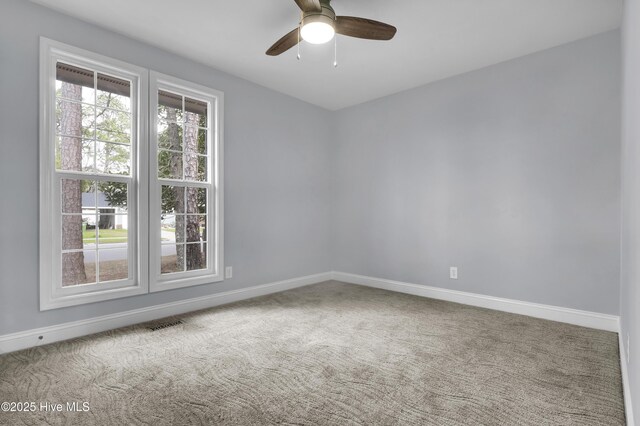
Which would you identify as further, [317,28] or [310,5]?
[317,28]

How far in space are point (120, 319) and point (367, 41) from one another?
339 cm

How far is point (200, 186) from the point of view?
364cm

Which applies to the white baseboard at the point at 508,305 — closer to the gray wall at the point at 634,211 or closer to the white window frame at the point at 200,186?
the gray wall at the point at 634,211

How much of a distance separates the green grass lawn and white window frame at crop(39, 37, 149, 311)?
72mm

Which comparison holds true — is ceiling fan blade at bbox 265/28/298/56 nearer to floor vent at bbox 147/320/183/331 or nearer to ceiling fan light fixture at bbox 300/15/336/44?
ceiling fan light fixture at bbox 300/15/336/44

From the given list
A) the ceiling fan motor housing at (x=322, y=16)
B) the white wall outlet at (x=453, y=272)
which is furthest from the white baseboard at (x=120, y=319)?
the ceiling fan motor housing at (x=322, y=16)

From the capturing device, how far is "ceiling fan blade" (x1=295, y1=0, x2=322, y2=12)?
2.13m

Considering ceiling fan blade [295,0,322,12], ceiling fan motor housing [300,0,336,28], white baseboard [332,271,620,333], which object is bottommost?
white baseboard [332,271,620,333]

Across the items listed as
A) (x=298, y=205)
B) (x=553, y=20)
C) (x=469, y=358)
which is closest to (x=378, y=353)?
(x=469, y=358)

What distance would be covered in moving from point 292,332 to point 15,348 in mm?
2047

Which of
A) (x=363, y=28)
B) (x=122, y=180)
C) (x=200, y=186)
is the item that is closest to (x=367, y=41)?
(x=363, y=28)

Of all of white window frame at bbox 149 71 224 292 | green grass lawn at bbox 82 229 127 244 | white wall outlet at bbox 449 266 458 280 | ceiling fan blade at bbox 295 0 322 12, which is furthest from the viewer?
white wall outlet at bbox 449 266 458 280

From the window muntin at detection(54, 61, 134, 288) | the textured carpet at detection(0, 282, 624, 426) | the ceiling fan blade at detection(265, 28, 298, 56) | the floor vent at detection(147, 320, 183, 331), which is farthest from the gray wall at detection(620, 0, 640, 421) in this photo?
the window muntin at detection(54, 61, 134, 288)

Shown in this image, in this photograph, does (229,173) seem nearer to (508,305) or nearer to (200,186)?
(200,186)
